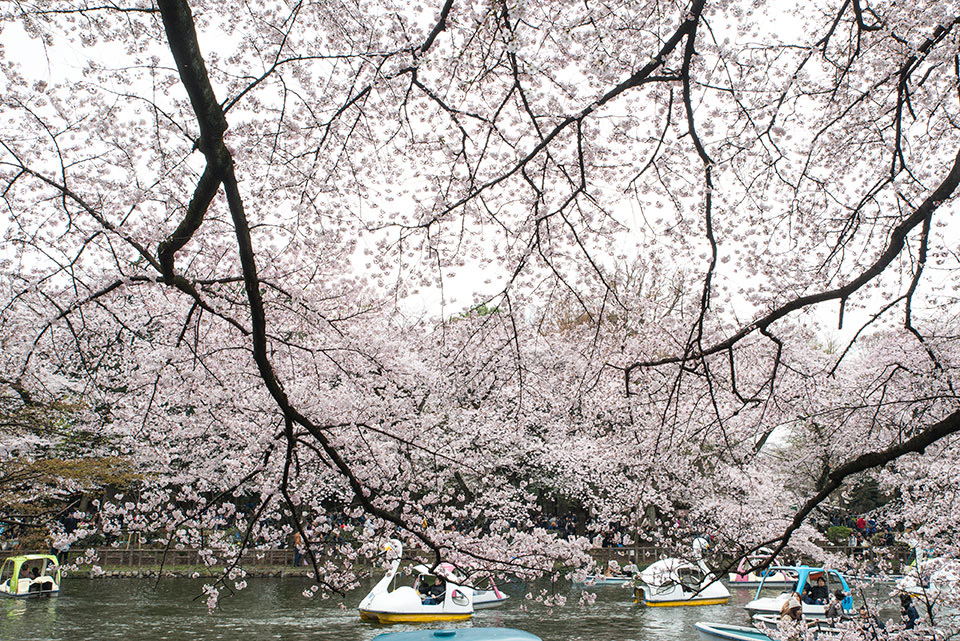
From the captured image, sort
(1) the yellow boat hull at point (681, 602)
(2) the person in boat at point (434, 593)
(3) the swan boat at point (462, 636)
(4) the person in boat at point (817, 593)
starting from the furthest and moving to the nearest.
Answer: (1) the yellow boat hull at point (681, 602) < (2) the person in boat at point (434, 593) < (4) the person in boat at point (817, 593) < (3) the swan boat at point (462, 636)

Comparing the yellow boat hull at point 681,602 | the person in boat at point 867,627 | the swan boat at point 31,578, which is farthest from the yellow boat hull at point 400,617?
A: the person in boat at point 867,627

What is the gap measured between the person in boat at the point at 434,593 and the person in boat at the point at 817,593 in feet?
22.8

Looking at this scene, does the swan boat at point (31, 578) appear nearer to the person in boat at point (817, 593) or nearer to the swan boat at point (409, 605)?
the swan boat at point (409, 605)

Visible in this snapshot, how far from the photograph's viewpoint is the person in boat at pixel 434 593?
13609 millimetres

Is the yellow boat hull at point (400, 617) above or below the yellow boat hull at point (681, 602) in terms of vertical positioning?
below

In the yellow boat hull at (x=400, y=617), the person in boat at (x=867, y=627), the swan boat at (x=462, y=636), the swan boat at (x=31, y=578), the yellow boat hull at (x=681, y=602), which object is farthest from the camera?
the yellow boat hull at (x=681, y=602)

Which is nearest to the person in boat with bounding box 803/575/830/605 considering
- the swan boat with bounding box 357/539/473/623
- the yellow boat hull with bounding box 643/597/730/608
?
the yellow boat hull with bounding box 643/597/730/608

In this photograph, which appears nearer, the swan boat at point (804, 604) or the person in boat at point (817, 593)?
the swan boat at point (804, 604)

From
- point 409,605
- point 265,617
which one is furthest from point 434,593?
point 265,617

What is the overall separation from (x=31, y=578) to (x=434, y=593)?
352 inches

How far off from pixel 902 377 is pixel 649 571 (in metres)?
6.36

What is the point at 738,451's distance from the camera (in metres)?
16.5

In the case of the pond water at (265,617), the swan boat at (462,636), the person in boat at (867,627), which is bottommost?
the pond water at (265,617)

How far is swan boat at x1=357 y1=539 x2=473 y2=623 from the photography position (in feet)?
42.2
